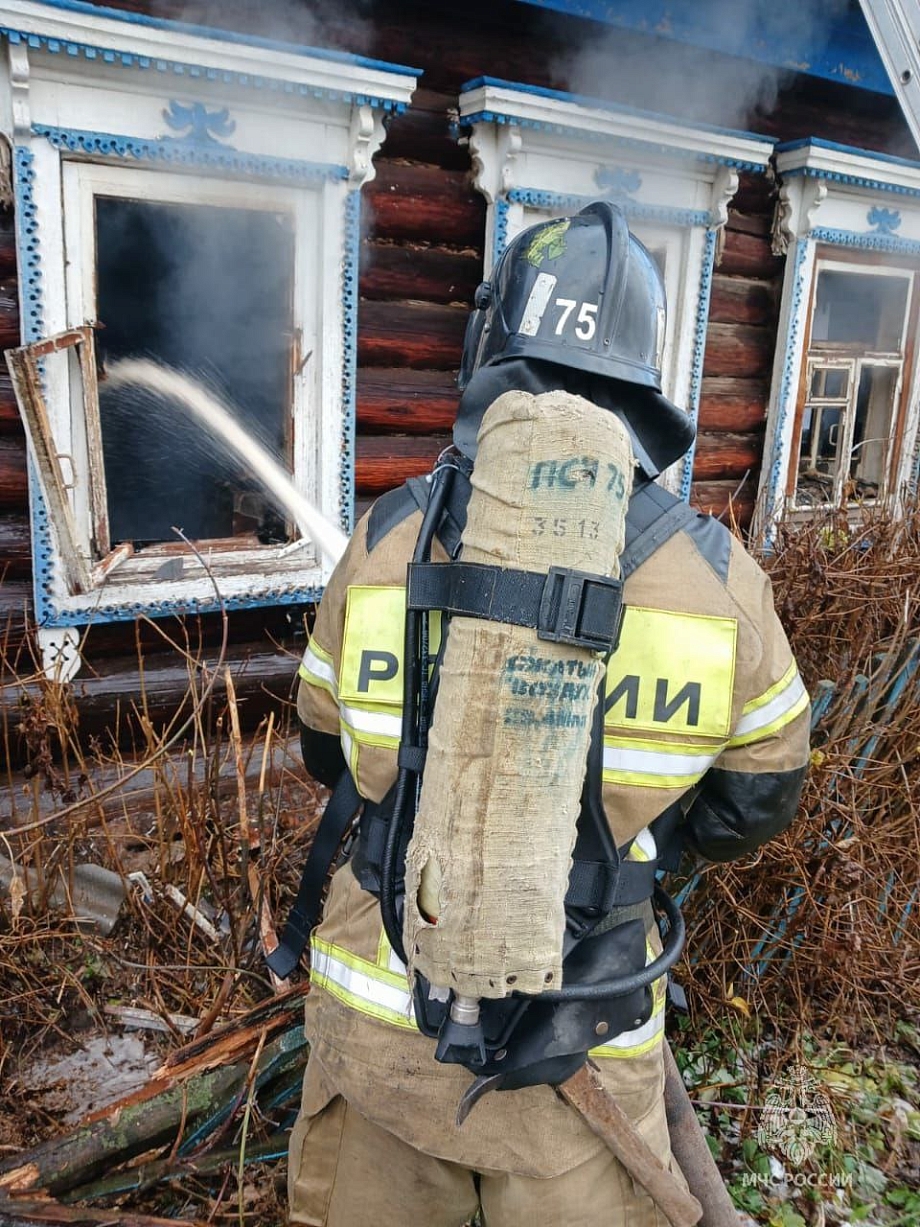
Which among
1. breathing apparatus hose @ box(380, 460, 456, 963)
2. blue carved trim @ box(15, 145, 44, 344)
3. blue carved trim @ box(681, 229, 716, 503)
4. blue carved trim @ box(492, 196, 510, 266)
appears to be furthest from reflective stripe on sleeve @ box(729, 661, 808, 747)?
blue carved trim @ box(681, 229, 716, 503)

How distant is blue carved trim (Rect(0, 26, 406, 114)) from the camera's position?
3.29 m

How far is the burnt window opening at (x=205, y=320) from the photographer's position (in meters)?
4.29

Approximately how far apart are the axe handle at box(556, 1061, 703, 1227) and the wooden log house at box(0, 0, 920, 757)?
2264mm

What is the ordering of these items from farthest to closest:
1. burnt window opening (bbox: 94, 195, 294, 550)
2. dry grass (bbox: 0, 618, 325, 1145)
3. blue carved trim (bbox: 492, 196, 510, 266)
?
1. blue carved trim (bbox: 492, 196, 510, 266)
2. burnt window opening (bbox: 94, 195, 294, 550)
3. dry grass (bbox: 0, 618, 325, 1145)

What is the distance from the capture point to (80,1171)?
2.20m

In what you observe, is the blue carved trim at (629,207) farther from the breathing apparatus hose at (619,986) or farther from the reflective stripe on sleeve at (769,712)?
the breathing apparatus hose at (619,986)

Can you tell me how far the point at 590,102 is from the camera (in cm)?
459

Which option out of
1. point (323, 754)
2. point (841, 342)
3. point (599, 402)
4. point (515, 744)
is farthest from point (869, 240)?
point (515, 744)

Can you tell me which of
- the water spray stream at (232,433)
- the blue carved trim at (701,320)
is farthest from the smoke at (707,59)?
the water spray stream at (232,433)

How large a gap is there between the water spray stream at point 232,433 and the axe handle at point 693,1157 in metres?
2.85

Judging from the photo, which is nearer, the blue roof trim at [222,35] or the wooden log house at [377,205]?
the blue roof trim at [222,35]

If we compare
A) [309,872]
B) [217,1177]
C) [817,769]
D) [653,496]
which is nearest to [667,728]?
[653,496]

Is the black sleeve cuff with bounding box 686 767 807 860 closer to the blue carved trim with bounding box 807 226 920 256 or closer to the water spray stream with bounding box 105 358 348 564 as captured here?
the water spray stream with bounding box 105 358 348 564

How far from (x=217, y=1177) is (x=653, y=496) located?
2046 mm
